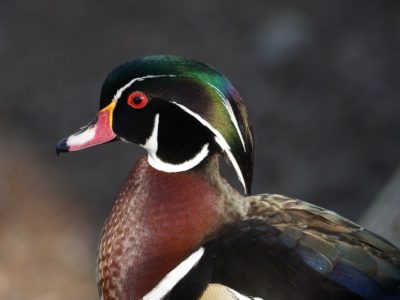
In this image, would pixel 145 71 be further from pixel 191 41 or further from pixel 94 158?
pixel 191 41

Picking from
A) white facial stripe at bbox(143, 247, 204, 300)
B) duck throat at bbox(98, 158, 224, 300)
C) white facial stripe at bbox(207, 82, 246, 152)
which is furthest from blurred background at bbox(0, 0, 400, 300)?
white facial stripe at bbox(207, 82, 246, 152)

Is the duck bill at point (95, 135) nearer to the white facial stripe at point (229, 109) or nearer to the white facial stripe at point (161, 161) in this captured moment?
the white facial stripe at point (161, 161)

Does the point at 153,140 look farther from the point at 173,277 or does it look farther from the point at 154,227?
the point at 173,277

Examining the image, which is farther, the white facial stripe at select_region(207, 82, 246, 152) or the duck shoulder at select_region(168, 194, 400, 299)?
the white facial stripe at select_region(207, 82, 246, 152)

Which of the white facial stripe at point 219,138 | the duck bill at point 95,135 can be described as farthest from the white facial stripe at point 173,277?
the duck bill at point 95,135

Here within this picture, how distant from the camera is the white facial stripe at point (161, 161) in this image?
2072mm

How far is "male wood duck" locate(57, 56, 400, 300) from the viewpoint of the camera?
6.18ft

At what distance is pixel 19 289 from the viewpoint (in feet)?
11.1

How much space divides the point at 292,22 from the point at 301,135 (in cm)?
73

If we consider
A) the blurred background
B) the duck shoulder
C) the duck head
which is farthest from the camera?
the blurred background

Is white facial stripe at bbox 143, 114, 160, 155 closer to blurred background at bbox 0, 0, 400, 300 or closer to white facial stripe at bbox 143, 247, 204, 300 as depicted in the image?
white facial stripe at bbox 143, 247, 204, 300

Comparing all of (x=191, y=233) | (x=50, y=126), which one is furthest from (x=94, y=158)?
(x=191, y=233)

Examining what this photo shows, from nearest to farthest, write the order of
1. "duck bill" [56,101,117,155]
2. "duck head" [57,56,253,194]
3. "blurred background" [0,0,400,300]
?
1. "duck head" [57,56,253,194]
2. "duck bill" [56,101,117,155]
3. "blurred background" [0,0,400,300]

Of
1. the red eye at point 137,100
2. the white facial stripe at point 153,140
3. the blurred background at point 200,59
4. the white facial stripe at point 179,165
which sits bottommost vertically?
the blurred background at point 200,59
